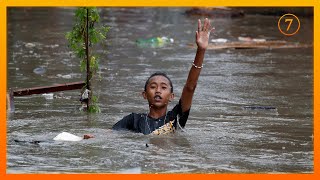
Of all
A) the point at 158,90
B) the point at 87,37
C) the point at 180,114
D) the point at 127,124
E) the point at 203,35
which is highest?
the point at 203,35

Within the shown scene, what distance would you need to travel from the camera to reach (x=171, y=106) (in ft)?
36.9

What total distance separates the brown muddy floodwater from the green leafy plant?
1.52 feet

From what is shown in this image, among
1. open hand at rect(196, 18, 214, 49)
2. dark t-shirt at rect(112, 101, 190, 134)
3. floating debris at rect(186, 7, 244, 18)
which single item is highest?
open hand at rect(196, 18, 214, 49)

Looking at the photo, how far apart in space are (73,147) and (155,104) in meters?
0.95

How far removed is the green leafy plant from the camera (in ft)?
34.0

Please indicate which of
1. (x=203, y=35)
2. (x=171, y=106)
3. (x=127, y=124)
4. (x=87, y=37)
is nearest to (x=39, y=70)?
(x=171, y=106)

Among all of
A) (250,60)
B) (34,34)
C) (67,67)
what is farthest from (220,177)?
(34,34)

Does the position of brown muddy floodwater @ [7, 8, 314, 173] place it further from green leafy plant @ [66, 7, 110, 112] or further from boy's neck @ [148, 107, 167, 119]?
green leafy plant @ [66, 7, 110, 112]

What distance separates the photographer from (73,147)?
8.16 meters

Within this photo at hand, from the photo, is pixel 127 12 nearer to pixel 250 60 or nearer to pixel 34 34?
pixel 34 34

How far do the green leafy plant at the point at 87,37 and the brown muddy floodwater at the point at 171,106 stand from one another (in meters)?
0.46

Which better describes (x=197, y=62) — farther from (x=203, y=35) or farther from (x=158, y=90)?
(x=158, y=90)

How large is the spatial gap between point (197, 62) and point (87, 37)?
2.67 meters

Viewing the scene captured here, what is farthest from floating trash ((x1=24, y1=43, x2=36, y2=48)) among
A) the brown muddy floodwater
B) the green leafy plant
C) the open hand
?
the open hand
